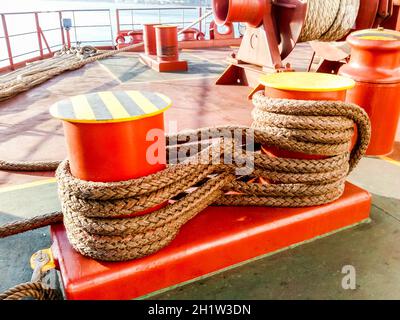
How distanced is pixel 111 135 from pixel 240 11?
9.90ft

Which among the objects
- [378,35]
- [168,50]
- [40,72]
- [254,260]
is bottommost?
[254,260]

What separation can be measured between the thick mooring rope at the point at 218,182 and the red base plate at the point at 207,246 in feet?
0.13

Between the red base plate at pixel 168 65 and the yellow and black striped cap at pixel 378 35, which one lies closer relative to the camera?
the yellow and black striped cap at pixel 378 35

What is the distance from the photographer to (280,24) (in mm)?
3955

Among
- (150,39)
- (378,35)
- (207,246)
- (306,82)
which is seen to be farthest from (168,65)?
(207,246)

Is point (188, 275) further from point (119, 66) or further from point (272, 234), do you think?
point (119, 66)

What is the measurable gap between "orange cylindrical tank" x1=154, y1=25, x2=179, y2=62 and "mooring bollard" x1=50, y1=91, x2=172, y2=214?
4.68 m

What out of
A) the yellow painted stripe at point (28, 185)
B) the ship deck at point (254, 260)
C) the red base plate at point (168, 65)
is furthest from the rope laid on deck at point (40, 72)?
the yellow painted stripe at point (28, 185)

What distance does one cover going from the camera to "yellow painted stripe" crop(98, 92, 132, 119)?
1.14 metres

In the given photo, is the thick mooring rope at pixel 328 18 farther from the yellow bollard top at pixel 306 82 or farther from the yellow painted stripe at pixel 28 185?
the yellow painted stripe at pixel 28 185

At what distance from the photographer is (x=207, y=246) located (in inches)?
54.0

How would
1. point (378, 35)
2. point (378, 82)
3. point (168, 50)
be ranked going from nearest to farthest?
1. point (378, 82)
2. point (378, 35)
3. point (168, 50)

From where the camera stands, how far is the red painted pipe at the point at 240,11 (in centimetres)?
369

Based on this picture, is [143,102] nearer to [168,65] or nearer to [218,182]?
[218,182]
